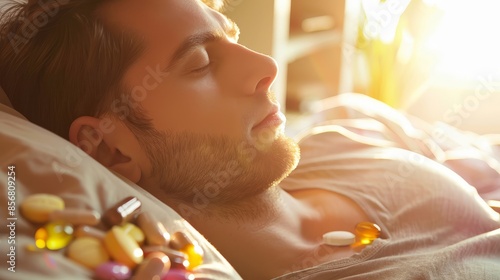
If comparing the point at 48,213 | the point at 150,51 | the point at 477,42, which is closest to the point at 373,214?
the point at 150,51

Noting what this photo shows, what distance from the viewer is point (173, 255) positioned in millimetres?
649

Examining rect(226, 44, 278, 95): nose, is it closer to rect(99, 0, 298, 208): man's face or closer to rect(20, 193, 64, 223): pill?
rect(99, 0, 298, 208): man's face

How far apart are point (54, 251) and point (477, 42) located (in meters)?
2.18

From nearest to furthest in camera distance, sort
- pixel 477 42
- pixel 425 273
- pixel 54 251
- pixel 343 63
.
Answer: pixel 54 251 → pixel 425 273 → pixel 477 42 → pixel 343 63

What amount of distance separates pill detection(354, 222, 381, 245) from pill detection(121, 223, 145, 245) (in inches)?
17.0

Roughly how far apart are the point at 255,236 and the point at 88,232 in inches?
15.0

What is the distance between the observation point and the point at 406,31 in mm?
2537

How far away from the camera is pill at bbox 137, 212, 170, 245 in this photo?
68cm

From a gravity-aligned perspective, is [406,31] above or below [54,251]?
below

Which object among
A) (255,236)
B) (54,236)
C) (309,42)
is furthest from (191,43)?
(309,42)

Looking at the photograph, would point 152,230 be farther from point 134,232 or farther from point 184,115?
point 184,115

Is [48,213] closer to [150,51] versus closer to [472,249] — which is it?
[150,51]

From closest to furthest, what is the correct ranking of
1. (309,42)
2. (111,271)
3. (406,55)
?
(111,271), (309,42), (406,55)

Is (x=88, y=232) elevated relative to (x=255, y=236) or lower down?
elevated
